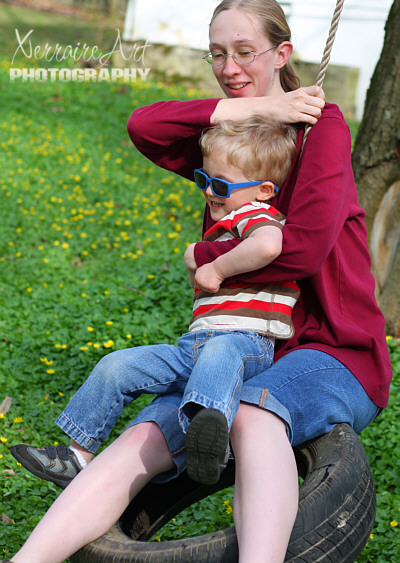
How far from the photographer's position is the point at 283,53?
8.84 feet

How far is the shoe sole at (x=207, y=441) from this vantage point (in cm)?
183

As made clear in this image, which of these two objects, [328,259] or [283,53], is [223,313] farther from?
[283,53]

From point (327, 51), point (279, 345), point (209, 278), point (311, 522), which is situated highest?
point (327, 51)

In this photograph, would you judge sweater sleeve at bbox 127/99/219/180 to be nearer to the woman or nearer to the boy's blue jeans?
the woman

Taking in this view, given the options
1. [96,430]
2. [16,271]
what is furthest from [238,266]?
[16,271]

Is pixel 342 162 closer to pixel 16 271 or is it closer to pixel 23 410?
pixel 23 410

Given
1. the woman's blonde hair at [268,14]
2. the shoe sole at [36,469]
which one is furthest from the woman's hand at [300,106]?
the shoe sole at [36,469]

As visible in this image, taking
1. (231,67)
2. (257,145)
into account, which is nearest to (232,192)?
(257,145)

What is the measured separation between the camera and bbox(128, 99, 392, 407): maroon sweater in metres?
2.29

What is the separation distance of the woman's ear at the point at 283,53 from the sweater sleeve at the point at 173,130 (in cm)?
31

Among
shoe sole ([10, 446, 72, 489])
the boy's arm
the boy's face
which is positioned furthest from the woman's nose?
shoe sole ([10, 446, 72, 489])

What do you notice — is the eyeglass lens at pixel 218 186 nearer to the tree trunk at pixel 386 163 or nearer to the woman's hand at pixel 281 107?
the woman's hand at pixel 281 107

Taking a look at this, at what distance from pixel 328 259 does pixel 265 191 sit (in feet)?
1.13

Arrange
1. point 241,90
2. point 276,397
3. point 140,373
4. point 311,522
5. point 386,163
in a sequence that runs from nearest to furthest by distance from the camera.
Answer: point 311,522 < point 276,397 < point 140,373 < point 241,90 < point 386,163
